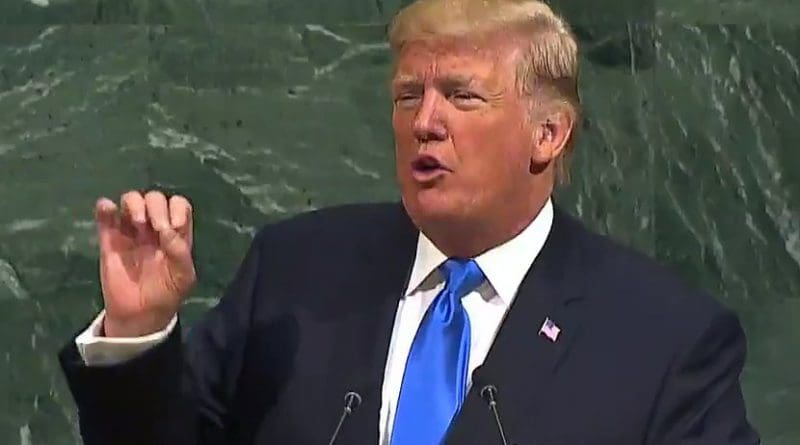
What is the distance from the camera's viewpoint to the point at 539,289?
1.35 meters

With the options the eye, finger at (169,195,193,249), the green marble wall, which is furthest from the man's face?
the green marble wall

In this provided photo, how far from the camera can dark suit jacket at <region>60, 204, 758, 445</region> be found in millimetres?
1272

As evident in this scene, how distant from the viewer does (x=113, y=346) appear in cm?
124

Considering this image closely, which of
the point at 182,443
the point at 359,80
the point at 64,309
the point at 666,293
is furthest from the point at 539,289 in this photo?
the point at 64,309

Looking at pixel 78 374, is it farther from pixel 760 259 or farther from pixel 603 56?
pixel 760 259

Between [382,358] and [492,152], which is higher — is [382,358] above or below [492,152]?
below

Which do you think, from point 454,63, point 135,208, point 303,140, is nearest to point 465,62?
point 454,63

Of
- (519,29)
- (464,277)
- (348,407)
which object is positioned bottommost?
(348,407)

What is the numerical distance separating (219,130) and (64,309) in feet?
1.10

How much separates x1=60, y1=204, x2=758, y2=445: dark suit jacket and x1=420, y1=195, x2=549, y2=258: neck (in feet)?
0.15

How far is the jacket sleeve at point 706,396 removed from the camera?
127 centimetres

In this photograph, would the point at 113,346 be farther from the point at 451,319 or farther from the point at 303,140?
the point at 303,140

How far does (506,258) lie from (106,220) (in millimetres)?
416

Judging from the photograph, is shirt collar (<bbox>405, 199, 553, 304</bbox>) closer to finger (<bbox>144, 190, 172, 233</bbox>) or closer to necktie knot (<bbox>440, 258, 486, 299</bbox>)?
necktie knot (<bbox>440, 258, 486, 299</bbox>)
